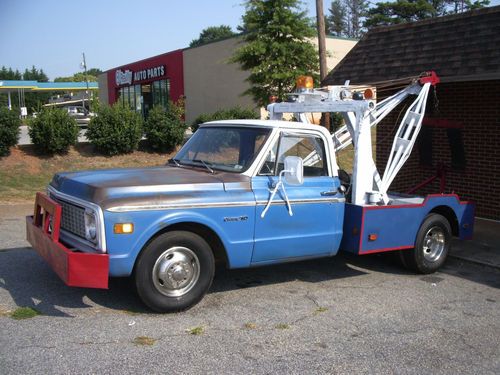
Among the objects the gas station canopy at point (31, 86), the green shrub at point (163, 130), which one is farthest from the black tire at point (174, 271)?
the gas station canopy at point (31, 86)

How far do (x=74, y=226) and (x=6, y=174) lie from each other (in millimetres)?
9880

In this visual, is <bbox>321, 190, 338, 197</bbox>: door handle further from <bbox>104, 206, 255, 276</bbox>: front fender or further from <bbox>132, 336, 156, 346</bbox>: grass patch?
<bbox>132, 336, 156, 346</bbox>: grass patch

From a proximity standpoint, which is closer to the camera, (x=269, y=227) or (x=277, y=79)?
(x=269, y=227)

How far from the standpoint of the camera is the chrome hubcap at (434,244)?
7.07 metres

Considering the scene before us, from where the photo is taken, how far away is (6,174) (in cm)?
1414

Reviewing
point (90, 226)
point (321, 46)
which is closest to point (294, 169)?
point (90, 226)

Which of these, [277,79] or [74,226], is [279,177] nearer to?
[74,226]

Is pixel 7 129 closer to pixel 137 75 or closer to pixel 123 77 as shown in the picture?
pixel 137 75

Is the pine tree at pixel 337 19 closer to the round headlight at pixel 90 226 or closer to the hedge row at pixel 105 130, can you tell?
the hedge row at pixel 105 130

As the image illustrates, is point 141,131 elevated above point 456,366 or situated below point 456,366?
above

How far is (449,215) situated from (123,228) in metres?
4.55

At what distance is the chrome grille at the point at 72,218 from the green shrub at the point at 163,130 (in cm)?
1128

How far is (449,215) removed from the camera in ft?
24.4

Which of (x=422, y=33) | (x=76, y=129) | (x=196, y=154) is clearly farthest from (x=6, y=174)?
(x=422, y=33)
